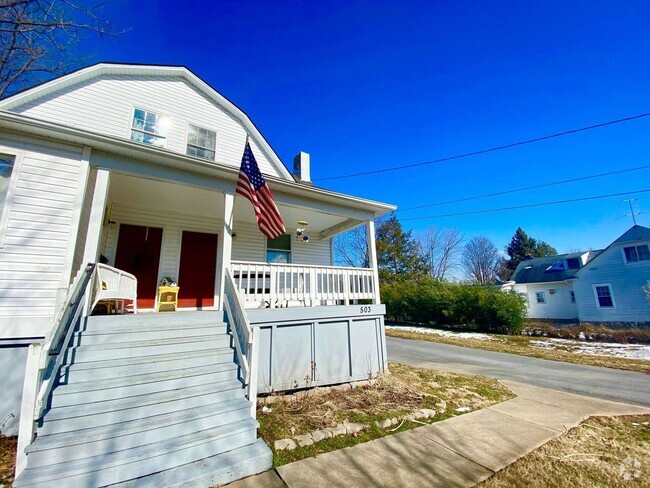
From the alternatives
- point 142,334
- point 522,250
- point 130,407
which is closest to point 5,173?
point 142,334

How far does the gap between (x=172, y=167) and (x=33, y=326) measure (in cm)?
345

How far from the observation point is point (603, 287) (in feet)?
56.9

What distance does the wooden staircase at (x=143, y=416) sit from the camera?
240cm

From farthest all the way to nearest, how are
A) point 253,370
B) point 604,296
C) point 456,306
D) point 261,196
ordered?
point 604,296, point 456,306, point 261,196, point 253,370

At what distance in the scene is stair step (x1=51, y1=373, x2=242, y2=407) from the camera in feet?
9.41

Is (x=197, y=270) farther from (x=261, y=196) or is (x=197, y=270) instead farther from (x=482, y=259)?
(x=482, y=259)

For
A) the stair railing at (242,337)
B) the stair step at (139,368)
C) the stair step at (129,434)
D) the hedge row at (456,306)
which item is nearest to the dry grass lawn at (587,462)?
the stair railing at (242,337)

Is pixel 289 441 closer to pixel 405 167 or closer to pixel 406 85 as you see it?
pixel 406 85

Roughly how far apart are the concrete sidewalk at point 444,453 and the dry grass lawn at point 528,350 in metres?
4.73

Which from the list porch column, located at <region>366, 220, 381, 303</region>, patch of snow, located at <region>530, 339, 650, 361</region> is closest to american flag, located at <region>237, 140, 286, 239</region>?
porch column, located at <region>366, 220, 381, 303</region>

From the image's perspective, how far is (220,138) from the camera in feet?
29.0

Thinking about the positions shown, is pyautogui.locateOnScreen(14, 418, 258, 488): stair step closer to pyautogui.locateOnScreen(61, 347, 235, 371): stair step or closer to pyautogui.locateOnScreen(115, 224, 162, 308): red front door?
pyautogui.locateOnScreen(61, 347, 235, 371): stair step

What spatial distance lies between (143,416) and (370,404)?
3.29 m

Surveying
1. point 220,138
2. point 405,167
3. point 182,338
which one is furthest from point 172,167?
point 405,167
